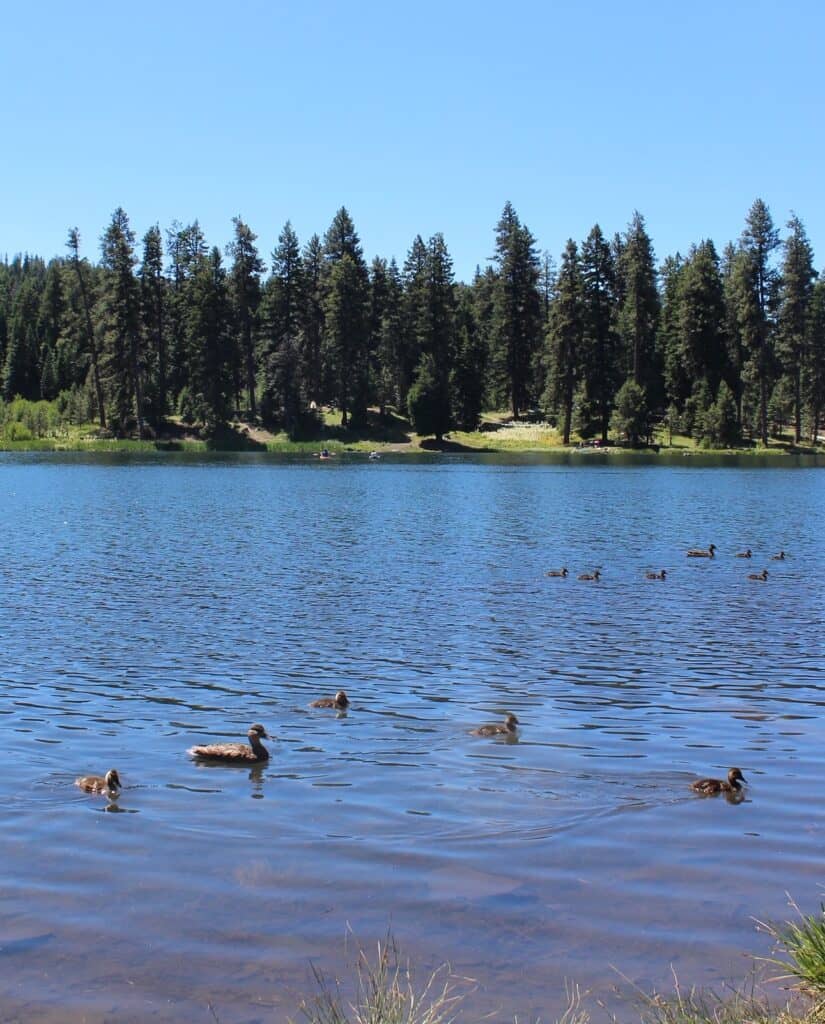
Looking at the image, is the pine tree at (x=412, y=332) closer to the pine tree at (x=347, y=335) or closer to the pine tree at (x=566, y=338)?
the pine tree at (x=347, y=335)

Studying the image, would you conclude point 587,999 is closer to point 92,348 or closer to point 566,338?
point 566,338

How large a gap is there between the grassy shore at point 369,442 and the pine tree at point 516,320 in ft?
30.1

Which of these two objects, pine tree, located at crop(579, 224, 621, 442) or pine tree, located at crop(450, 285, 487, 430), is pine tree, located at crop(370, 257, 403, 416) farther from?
pine tree, located at crop(579, 224, 621, 442)

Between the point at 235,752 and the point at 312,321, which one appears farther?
the point at 312,321

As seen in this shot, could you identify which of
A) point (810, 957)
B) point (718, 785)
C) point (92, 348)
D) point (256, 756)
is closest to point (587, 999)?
point (810, 957)

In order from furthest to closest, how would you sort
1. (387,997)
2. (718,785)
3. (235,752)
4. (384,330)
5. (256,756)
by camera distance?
(384,330)
(256,756)
(235,752)
(718,785)
(387,997)

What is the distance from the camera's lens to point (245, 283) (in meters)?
112

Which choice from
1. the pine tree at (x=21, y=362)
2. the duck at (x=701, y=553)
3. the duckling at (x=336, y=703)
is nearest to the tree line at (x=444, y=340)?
the pine tree at (x=21, y=362)

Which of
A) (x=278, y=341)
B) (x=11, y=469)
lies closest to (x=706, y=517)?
(x=11, y=469)

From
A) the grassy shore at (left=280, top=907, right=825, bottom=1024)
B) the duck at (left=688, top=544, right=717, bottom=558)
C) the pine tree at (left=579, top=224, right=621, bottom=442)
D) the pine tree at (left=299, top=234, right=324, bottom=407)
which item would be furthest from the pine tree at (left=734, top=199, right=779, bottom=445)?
the grassy shore at (left=280, top=907, right=825, bottom=1024)

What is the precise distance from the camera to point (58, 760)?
11.9m

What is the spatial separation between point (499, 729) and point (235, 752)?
3.26 metres

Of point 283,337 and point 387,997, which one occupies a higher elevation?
point 283,337

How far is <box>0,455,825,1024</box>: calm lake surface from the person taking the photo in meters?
7.45
